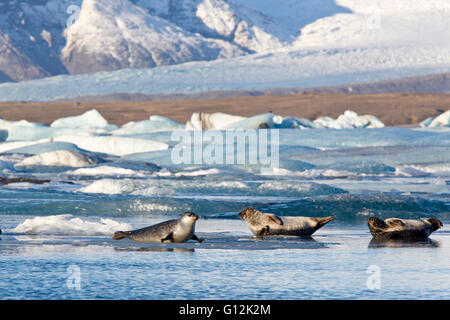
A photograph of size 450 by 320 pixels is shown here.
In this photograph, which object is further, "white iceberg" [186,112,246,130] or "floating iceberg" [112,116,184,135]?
Result: "floating iceberg" [112,116,184,135]

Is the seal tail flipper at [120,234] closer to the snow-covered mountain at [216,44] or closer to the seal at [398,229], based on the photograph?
the seal at [398,229]

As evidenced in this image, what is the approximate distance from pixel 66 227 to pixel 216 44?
11448 centimetres

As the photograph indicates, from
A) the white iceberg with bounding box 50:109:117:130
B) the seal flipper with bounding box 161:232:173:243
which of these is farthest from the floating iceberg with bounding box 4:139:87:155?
the seal flipper with bounding box 161:232:173:243

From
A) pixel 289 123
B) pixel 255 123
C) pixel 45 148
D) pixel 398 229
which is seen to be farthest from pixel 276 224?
pixel 289 123

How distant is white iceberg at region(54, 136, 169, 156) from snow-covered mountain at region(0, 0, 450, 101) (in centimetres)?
1150

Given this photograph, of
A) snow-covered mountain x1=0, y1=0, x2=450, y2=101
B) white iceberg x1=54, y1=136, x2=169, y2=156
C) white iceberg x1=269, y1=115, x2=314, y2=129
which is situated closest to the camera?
white iceberg x1=54, y1=136, x2=169, y2=156

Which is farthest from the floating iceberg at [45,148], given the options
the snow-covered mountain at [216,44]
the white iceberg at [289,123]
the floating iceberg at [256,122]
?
the snow-covered mountain at [216,44]

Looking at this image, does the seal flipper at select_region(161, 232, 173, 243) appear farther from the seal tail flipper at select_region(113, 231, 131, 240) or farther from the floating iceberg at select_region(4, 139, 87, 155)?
the floating iceberg at select_region(4, 139, 87, 155)

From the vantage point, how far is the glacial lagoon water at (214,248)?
4281mm

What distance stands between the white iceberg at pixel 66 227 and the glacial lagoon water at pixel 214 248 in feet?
0.04

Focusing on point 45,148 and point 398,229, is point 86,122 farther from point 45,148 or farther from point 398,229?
point 398,229

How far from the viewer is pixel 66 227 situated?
688 cm

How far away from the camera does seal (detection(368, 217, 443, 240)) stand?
644 cm

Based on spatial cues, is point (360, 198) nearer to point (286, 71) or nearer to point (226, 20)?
point (286, 71)
